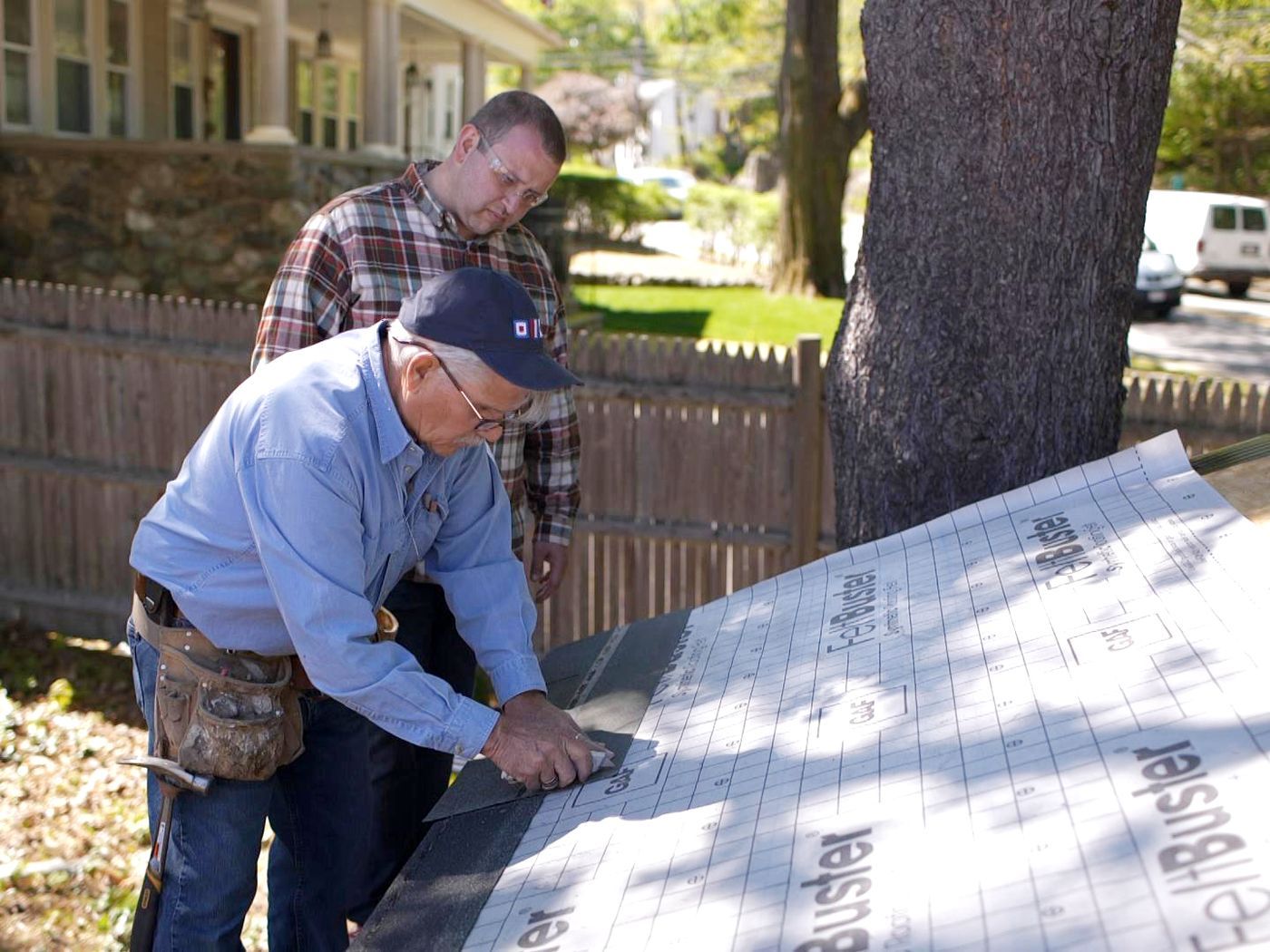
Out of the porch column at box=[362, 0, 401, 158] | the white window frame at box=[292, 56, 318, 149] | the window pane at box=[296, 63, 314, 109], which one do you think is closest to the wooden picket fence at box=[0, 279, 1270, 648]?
the porch column at box=[362, 0, 401, 158]

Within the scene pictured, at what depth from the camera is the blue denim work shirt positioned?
2.13 meters

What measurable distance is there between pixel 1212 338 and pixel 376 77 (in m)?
12.5

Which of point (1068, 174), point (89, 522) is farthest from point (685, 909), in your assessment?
point (89, 522)

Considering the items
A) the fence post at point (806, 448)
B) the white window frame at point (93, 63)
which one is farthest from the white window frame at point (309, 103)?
the fence post at point (806, 448)

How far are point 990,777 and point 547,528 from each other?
1.99 meters

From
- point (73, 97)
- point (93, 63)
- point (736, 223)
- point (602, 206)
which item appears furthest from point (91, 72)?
point (736, 223)

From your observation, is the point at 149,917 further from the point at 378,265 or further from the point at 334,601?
the point at 378,265

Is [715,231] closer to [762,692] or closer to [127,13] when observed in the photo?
[127,13]

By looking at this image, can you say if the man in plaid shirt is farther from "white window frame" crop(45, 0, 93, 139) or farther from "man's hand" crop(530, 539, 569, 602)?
"white window frame" crop(45, 0, 93, 139)

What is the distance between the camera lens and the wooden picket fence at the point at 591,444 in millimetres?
5566

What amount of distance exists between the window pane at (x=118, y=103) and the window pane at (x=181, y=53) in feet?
3.27

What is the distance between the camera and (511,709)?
2.35m

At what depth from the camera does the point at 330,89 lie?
2069 centimetres

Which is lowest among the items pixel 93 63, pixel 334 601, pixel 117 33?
pixel 334 601
